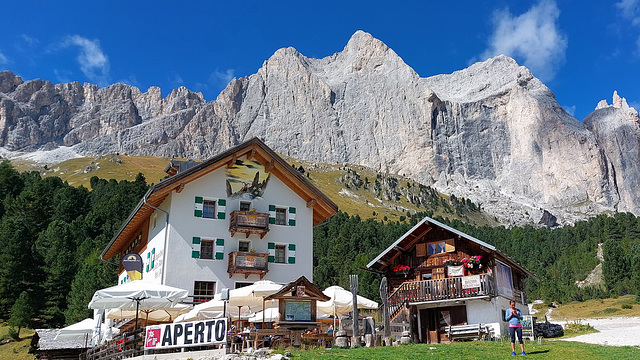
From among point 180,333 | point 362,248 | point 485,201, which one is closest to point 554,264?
point 362,248

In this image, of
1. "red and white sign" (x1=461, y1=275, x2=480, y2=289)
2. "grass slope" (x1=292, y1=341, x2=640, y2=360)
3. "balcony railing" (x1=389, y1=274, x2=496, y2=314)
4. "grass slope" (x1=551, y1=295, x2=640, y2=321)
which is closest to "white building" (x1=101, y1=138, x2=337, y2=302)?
"balcony railing" (x1=389, y1=274, x2=496, y2=314)

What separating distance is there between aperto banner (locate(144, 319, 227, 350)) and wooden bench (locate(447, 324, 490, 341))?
15.1 meters

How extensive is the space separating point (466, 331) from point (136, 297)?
16298 mm

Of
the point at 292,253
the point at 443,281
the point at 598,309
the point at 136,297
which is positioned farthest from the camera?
the point at 598,309

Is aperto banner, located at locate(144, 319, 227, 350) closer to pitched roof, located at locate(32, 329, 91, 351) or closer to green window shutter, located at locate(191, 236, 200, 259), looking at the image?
green window shutter, located at locate(191, 236, 200, 259)

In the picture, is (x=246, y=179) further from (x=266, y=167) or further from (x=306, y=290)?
(x=306, y=290)

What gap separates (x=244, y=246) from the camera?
32250 mm

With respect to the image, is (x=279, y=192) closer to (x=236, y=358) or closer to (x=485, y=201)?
(x=236, y=358)

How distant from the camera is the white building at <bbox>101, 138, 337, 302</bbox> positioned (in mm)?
30453

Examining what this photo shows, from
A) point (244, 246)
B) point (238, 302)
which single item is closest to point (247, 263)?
point (244, 246)

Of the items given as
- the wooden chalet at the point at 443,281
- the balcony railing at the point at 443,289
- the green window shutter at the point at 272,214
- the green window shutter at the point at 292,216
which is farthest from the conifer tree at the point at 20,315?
the balcony railing at the point at 443,289

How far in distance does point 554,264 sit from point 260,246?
204 feet

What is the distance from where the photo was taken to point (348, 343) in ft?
68.8

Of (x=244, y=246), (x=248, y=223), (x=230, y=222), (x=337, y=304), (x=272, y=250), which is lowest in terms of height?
(x=337, y=304)
